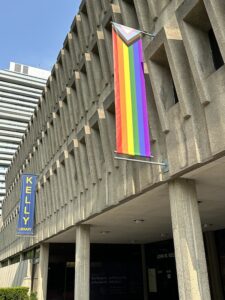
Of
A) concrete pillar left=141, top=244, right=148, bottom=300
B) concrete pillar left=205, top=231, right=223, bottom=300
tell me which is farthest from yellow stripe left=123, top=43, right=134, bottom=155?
concrete pillar left=141, top=244, right=148, bottom=300

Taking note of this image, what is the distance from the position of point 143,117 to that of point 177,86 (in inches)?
55.0

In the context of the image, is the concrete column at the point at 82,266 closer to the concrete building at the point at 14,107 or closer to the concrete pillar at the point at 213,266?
the concrete pillar at the point at 213,266

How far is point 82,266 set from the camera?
1772cm

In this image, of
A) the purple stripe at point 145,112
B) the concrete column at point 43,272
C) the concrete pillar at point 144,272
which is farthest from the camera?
the concrete pillar at point 144,272

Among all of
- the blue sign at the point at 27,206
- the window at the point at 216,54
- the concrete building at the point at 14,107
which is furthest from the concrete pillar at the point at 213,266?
the concrete building at the point at 14,107

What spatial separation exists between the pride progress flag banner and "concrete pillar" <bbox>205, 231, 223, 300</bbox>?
13.2 meters

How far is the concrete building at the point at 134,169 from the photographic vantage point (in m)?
9.22

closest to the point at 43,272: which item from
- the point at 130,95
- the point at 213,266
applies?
the point at 213,266

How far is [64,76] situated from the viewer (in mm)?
22781

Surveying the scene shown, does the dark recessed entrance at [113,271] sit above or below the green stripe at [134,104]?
below

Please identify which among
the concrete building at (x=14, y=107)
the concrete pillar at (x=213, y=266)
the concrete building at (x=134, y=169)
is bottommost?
the concrete pillar at (x=213, y=266)

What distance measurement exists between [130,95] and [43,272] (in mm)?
20420

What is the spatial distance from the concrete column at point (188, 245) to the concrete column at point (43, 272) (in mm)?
18694

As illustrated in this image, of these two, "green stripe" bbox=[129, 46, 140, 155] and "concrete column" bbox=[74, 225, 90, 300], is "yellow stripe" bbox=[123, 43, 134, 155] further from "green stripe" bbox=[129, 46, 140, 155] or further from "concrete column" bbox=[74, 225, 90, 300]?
"concrete column" bbox=[74, 225, 90, 300]
